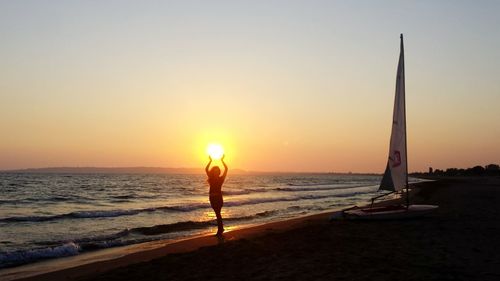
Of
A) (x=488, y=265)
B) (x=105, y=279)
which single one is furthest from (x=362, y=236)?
(x=105, y=279)

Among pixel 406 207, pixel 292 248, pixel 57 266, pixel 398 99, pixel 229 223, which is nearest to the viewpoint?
pixel 292 248

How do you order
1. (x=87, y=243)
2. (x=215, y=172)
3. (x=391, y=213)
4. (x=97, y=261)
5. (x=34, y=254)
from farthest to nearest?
(x=391, y=213)
(x=87, y=243)
(x=215, y=172)
(x=34, y=254)
(x=97, y=261)

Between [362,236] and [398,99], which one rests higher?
[398,99]

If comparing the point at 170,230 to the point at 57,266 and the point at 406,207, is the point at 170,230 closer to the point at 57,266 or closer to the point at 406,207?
the point at 57,266

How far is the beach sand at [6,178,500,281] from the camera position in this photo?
8164 mm

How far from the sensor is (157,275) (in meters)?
9.03

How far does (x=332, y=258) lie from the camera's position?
9.56 meters

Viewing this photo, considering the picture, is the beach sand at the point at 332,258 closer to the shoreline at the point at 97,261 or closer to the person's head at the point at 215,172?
the shoreline at the point at 97,261

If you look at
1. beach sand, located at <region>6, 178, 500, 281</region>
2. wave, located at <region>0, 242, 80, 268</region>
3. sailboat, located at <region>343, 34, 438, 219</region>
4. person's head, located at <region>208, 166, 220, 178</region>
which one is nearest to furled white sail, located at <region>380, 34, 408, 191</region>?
sailboat, located at <region>343, 34, 438, 219</region>

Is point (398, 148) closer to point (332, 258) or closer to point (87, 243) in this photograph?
point (332, 258)

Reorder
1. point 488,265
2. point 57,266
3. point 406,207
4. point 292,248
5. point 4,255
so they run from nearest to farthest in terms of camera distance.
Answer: point 488,265 < point 292,248 < point 57,266 < point 4,255 < point 406,207

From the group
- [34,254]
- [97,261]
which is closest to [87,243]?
[34,254]

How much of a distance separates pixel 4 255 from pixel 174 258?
568cm

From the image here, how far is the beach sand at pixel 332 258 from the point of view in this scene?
8164 millimetres
